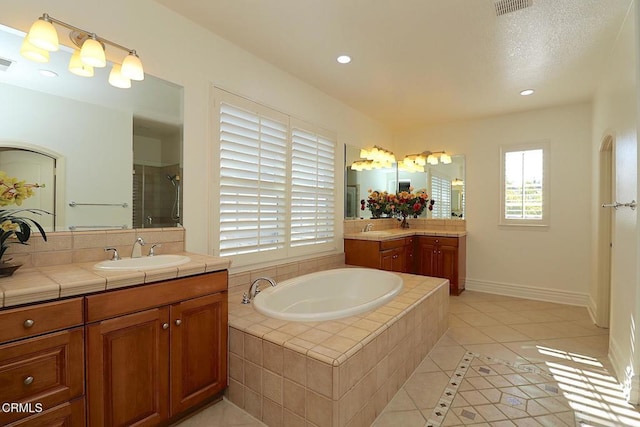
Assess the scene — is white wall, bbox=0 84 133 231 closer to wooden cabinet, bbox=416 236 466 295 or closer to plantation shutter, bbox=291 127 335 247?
plantation shutter, bbox=291 127 335 247

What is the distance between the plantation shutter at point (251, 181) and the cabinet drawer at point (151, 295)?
2.29 ft

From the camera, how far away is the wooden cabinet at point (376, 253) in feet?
11.9

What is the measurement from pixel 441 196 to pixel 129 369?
15.0 ft

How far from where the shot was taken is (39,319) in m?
1.20

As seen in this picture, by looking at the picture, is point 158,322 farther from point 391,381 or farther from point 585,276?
point 585,276

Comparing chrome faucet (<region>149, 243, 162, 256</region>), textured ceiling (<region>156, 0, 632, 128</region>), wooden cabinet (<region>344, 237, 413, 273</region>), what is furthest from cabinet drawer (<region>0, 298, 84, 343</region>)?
wooden cabinet (<region>344, 237, 413, 273</region>)

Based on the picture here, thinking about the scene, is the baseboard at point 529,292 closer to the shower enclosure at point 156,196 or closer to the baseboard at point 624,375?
the baseboard at point 624,375

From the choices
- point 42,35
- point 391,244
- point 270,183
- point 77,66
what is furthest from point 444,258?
point 42,35

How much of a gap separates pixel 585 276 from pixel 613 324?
1737mm

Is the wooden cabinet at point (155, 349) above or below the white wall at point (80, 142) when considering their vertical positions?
below

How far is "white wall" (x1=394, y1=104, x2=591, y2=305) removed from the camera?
12.9 feet

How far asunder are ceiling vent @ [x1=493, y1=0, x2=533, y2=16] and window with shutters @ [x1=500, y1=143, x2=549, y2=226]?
2.67 metres

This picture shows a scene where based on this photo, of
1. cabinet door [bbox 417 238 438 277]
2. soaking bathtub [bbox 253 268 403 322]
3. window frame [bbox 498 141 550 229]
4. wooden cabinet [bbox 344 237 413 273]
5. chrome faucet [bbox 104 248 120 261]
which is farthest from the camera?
cabinet door [bbox 417 238 438 277]

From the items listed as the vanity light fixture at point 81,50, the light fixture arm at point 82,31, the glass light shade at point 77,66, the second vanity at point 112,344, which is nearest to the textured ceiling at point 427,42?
the light fixture arm at point 82,31
